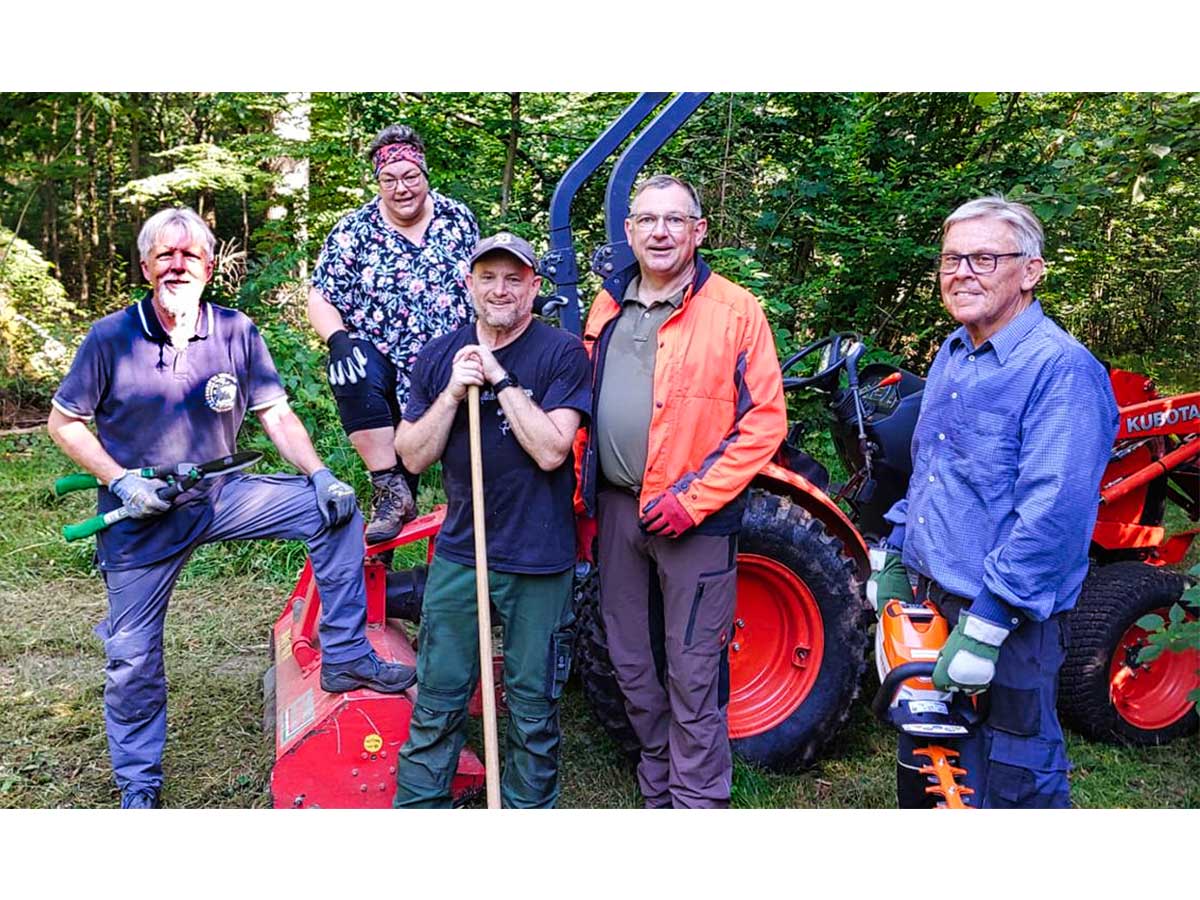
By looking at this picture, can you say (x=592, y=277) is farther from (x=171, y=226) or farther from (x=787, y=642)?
(x=171, y=226)

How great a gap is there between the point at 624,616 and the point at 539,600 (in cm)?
34

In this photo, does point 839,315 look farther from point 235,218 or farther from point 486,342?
point 235,218

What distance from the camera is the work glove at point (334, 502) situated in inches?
127

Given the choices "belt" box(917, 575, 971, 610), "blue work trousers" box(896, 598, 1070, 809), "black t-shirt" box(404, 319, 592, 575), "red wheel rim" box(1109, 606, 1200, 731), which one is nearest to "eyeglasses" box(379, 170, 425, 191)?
"black t-shirt" box(404, 319, 592, 575)

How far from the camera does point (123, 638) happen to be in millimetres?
3078

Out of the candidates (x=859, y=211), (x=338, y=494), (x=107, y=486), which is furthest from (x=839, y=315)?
(x=107, y=486)

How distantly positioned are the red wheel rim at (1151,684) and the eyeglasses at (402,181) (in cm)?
311

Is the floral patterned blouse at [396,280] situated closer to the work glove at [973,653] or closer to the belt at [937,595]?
the belt at [937,595]

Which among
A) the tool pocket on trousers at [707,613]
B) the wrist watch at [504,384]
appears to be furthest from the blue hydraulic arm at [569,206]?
the tool pocket on trousers at [707,613]

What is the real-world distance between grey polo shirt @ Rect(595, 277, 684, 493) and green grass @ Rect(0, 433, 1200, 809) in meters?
1.25

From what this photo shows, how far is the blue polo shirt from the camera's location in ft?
9.81

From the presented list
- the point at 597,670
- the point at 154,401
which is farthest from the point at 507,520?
the point at 154,401

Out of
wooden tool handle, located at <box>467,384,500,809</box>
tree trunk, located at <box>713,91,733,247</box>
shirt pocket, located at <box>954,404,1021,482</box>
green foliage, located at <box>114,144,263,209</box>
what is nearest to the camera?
shirt pocket, located at <box>954,404,1021,482</box>

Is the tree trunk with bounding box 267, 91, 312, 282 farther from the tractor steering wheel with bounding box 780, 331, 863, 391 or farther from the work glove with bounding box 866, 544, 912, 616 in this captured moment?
the work glove with bounding box 866, 544, 912, 616
